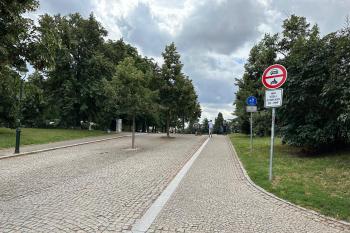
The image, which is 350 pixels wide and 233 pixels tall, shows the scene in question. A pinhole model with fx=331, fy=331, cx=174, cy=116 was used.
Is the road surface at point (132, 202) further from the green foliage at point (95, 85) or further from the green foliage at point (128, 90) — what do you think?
the green foliage at point (128, 90)

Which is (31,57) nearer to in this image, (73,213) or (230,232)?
(73,213)

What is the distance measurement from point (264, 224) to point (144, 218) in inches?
80.6

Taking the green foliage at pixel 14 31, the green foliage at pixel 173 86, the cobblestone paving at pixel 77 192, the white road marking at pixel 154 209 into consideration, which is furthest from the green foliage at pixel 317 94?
the green foliage at pixel 173 86

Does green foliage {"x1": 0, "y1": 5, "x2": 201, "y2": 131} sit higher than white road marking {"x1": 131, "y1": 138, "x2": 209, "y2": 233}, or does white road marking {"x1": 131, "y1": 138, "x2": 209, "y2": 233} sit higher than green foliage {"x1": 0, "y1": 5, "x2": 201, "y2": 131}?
green foliage {"x1": 0, "y1": 5, "x2": 201, "y2": 131}

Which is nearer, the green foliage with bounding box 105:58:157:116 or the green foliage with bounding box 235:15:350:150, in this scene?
the green foliage with bounding box 235:15:350:150

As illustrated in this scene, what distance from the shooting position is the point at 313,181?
30.6 ft

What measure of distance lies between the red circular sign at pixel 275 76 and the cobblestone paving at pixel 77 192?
13.5 ft

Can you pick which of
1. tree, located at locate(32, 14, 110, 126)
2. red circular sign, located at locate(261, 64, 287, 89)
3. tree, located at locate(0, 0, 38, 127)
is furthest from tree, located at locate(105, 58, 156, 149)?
tree, located at locate(32, 14, 110, 126)

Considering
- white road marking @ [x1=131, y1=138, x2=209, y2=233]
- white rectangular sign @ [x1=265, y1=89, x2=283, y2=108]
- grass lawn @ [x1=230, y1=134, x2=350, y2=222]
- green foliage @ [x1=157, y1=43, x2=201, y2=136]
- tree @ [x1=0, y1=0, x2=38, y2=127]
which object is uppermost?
green foliage @ [x1=157, y1=43, x2=201, y2=136]

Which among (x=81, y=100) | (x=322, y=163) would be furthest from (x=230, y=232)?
(x=81, y=100)

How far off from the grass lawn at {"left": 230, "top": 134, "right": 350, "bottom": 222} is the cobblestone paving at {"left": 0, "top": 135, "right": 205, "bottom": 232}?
2.91m

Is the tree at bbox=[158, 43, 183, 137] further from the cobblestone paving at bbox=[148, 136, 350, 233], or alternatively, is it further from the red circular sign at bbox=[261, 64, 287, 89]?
the cobblestone paving at bbox=[148, 136, 350, 233]

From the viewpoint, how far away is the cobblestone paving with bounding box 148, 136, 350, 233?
5.38 metres

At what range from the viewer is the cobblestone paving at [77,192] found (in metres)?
5.35
